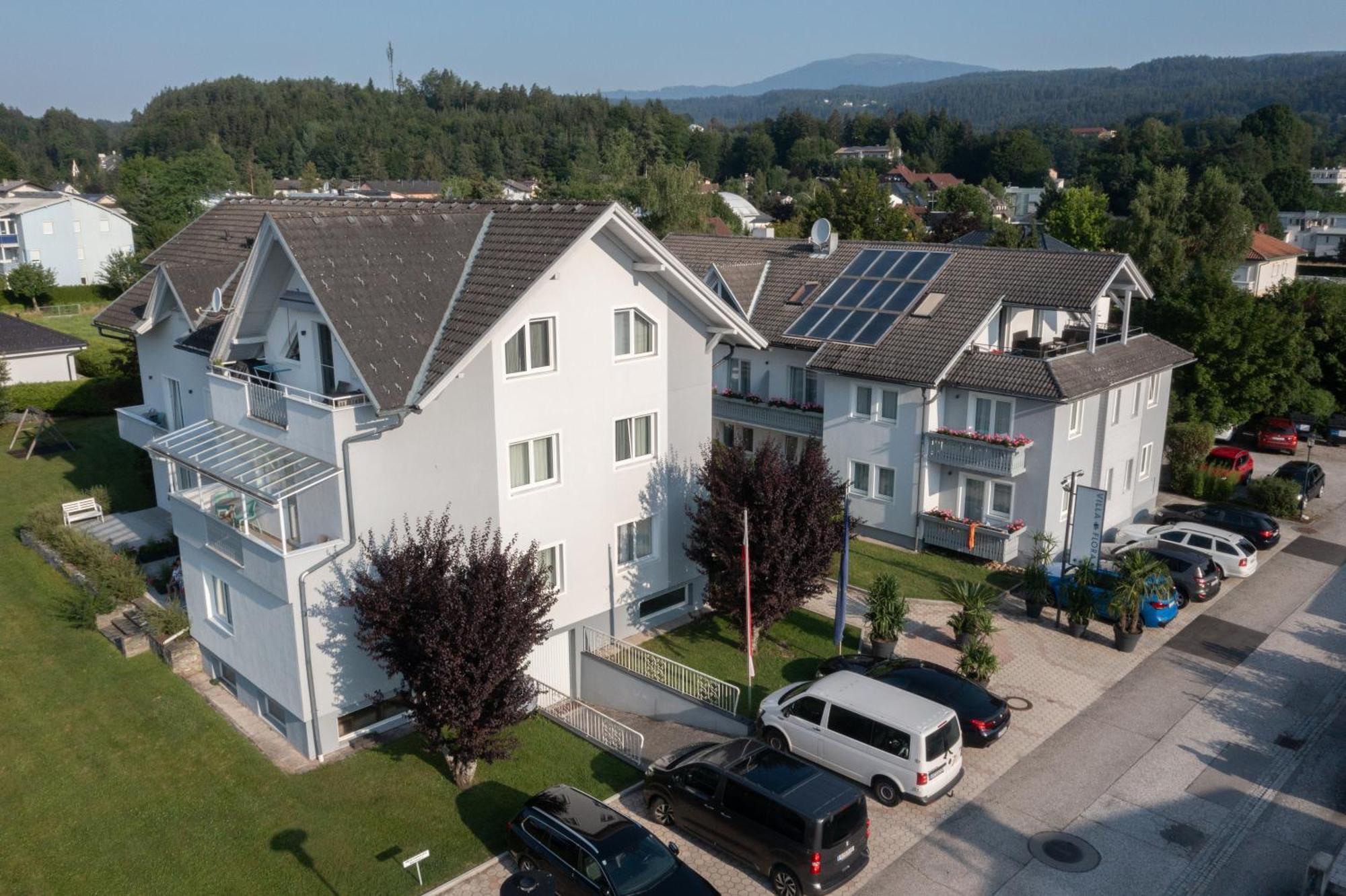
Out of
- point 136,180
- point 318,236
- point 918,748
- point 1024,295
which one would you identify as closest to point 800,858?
point 918,748

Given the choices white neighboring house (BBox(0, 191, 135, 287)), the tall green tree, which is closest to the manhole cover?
the tall green tree

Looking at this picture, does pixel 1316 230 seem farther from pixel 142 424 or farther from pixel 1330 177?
pixel 142 424

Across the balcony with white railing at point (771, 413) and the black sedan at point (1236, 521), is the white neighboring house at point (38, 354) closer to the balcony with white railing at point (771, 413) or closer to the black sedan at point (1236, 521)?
the balcony with white railing at point (771, 413)

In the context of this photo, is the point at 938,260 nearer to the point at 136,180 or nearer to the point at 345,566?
the point at 345,566

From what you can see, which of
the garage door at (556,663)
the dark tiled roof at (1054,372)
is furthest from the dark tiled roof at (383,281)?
the dark tiled roof at (1054,372)

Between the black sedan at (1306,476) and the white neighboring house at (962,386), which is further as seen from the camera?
the black sedan at (1306,476)
